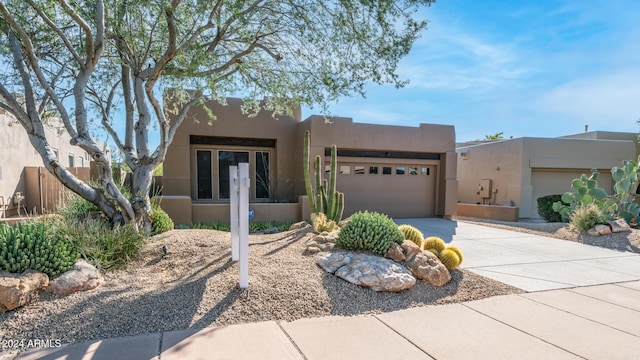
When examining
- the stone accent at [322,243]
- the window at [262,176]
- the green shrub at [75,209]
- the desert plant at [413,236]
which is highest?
the window at [262,176]

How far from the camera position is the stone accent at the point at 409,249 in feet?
17.9

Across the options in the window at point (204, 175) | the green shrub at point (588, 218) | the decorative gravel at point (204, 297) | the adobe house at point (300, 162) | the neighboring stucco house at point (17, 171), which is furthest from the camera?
the window at point (204, 175)

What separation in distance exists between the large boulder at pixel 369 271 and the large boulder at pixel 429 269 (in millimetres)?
161

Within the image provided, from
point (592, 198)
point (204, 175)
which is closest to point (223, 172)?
point (204, 175)

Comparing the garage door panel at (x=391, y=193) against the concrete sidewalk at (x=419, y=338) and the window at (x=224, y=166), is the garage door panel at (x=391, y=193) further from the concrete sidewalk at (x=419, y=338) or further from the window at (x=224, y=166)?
the concrete sidewalk at (x=419, y=338)

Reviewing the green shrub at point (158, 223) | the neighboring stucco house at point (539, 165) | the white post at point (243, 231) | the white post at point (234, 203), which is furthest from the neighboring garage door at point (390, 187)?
the white post at point (243, 231)

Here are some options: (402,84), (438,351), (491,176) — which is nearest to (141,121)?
(402,84)

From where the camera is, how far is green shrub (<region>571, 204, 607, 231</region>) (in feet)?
32.4

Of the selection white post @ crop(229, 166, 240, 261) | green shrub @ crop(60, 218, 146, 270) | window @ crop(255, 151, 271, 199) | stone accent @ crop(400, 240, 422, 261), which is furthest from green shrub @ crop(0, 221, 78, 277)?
window @ crop(255, 151, 271, 199)

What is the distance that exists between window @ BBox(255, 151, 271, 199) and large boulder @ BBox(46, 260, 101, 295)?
8.75 m

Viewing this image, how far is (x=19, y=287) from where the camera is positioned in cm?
380

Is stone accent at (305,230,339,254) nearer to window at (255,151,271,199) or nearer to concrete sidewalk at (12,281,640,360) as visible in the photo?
concrete sidewalk at (12,281,640,360)

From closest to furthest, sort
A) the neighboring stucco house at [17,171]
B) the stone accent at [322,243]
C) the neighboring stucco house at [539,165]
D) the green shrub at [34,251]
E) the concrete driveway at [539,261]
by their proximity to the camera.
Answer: the green shrub at [34,251] < the concrete driveway at [539,261] < the stone accent at [322,243] < the neighboring stucco house at [17,171] < the neighboring stucco house at [539,165]

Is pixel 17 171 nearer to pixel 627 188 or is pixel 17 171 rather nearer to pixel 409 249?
pixel 409 249
